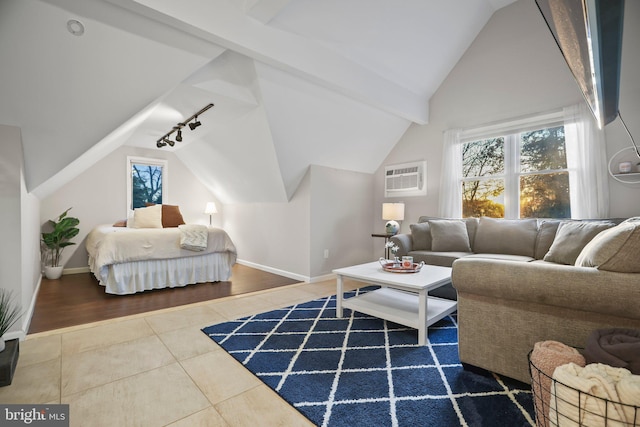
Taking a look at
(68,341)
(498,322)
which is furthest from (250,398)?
(68,341)

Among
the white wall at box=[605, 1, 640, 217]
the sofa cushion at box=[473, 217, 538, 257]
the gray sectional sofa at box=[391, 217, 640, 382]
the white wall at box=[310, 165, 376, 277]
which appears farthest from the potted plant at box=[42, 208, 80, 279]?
the white wall at box=[605, 1, 640, 217]

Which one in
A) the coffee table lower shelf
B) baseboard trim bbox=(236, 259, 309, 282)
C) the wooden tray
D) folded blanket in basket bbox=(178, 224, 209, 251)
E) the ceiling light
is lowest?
baseboard trim bbox=(236, 259, 309, 282)

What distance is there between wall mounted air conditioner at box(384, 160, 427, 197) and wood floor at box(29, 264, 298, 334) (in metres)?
2.21

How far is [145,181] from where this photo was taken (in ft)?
18.9

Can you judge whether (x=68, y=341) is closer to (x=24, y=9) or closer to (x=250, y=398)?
(x=250, y=398)

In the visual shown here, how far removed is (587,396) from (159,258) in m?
4.00

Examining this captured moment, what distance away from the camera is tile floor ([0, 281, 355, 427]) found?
1441 millimetres

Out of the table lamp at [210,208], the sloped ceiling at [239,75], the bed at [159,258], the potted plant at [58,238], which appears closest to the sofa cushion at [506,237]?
the sloped ceiling at [239,75]

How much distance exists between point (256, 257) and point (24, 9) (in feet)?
13.5

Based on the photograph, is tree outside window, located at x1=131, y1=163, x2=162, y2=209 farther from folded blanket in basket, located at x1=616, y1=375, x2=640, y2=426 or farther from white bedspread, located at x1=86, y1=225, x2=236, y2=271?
folded blanket in basket, located at x1=616, y1=375, x2=640, y2=426

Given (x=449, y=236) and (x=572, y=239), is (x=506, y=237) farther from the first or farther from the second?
(x=572, y=239)

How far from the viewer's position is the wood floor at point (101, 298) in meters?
2.79

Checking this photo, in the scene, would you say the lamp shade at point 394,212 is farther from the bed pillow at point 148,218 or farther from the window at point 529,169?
the bed pillow at point 148,218

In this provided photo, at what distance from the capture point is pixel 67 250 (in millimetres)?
4887
